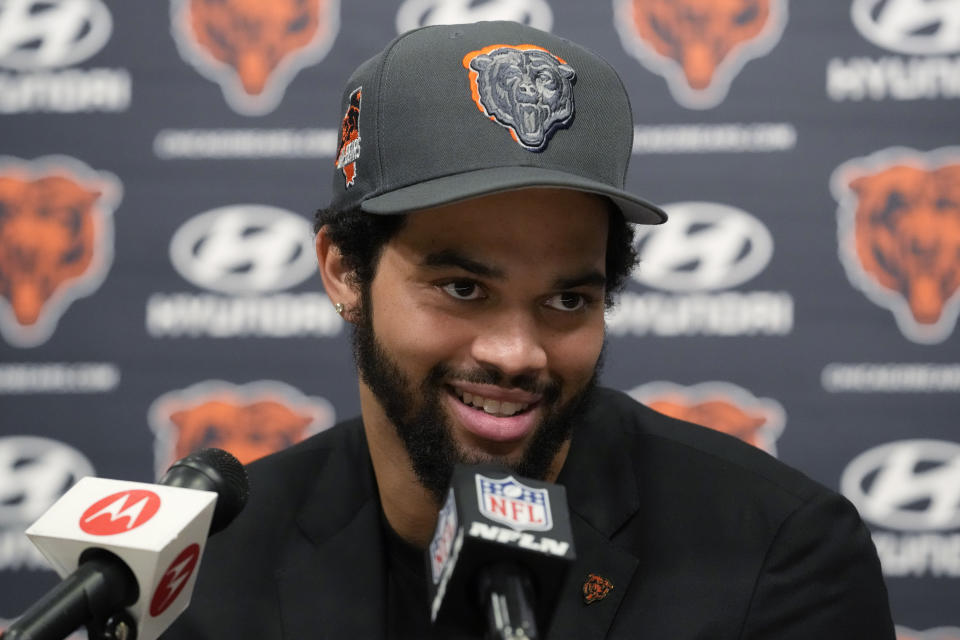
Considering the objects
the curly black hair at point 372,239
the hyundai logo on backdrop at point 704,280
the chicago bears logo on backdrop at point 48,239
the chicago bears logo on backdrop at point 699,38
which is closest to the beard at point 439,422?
the curly black hair at point 372,239

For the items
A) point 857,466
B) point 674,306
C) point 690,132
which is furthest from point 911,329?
point 690,132

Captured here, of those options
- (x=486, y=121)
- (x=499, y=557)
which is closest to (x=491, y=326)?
(x=486, y=121)

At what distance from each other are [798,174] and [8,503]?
2046 mm

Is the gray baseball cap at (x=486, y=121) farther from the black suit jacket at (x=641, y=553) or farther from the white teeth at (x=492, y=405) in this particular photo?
the black suit jacket at (x=641, y=553)

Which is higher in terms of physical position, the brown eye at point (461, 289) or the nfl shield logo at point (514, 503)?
the brown eye at point (461, 289)

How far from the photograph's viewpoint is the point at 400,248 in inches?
51.1

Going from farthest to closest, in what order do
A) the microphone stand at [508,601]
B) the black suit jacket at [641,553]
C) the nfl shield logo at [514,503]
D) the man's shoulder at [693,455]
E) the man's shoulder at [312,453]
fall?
the man's shoulder at [312,453], the man's shoulder at [693,455], the black suit jacket at [641,553], the nfl shield logo at [514,503], the microphone stand at [508,601]

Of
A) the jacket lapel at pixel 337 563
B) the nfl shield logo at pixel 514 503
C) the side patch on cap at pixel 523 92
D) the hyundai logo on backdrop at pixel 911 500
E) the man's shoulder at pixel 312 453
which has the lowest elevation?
the hyundai logo on backdrop at pixel 911 500

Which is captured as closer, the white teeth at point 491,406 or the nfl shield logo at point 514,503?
the nfl shield logo at point 514,503

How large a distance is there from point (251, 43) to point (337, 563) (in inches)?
55.4

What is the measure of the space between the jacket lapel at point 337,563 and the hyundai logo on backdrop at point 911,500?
1283 millimetres

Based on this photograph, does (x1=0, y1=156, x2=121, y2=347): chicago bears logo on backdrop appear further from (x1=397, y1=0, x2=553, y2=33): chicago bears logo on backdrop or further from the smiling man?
the smiling man

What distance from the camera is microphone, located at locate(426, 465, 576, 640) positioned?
73cm

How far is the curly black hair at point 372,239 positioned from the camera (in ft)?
4.34
